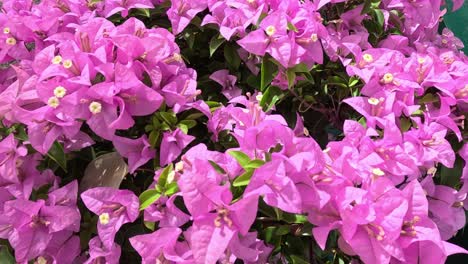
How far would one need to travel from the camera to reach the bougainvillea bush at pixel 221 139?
69cm

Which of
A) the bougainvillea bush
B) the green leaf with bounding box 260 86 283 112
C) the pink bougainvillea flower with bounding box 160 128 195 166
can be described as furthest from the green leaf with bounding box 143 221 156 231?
the green leaf with bounding box 260 86 283 112

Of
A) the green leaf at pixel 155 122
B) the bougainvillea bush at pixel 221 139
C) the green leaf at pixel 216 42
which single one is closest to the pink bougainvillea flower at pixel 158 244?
the bougainvillea bush at pixel 221 139

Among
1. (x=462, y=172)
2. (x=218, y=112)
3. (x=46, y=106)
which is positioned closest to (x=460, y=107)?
(x=462, y=172)

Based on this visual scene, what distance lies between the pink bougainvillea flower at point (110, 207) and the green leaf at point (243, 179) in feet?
0.65

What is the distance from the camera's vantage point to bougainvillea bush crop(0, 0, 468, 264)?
0.69 metres

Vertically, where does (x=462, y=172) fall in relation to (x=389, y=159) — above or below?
below

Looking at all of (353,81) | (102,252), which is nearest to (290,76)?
(353,81)

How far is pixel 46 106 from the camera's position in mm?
782

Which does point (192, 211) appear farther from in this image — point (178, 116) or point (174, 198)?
point (178, 116)

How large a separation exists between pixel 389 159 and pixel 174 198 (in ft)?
1.26

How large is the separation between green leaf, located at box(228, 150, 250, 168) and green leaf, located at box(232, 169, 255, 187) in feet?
0.08

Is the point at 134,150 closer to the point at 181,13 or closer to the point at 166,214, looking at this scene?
the point at 166,214

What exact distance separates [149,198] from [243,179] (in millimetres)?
177

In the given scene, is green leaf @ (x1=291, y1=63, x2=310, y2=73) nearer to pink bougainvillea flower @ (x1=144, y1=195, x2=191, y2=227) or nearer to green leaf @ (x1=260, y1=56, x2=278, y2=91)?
green leaf @ (x1=260, y1=56, x2=278, y2=91)
